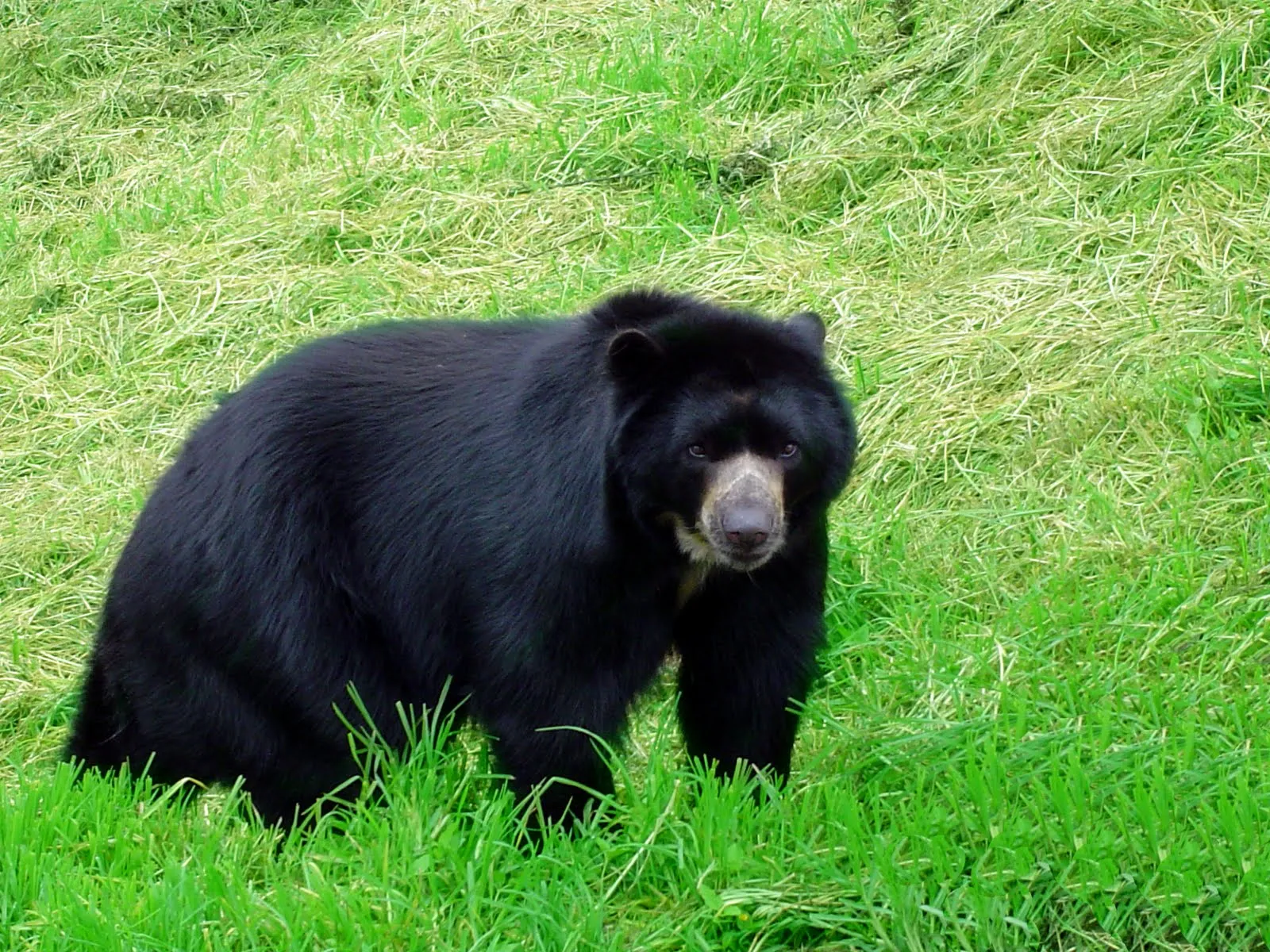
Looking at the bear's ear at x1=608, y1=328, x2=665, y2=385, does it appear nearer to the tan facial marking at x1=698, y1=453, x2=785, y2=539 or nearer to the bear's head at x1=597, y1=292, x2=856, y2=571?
the bear's head at x1=597, y1=292, x2=856, y2=571

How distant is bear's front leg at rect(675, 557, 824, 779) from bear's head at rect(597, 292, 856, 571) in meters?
0.20

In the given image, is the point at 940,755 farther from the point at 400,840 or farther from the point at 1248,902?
the point at 400,840

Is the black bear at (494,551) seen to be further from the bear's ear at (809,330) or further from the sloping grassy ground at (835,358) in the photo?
the sloping grassy ground at (835,358)

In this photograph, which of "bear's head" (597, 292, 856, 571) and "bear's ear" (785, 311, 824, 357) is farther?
"bear's ear" (785, 311, 824, 357)

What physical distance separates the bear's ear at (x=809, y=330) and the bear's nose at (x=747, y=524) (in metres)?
0.51

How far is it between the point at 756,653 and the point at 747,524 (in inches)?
23.0

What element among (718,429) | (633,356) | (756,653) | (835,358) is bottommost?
(835,358)

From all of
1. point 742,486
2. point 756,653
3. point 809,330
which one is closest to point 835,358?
point 809,330

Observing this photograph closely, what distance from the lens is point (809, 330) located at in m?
4.48

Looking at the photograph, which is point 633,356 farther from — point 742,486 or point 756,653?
point 756,653

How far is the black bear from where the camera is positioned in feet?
13.9

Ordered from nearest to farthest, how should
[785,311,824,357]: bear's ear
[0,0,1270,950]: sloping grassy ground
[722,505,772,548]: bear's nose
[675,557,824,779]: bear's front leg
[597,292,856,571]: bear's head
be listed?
[0,0,1270,950]: sloping grassy ground < [722,505,772,548]: bear's nose < [597,292,856,571]: bear's head < [785,311,824,357]: bear's ear < [675,557,824,779]: bear's front leg

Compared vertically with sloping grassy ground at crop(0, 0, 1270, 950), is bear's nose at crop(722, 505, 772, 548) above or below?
above

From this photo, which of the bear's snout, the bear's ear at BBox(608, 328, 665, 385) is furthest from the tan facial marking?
the bear's ear at BBox(608, 328, 665, 385)
